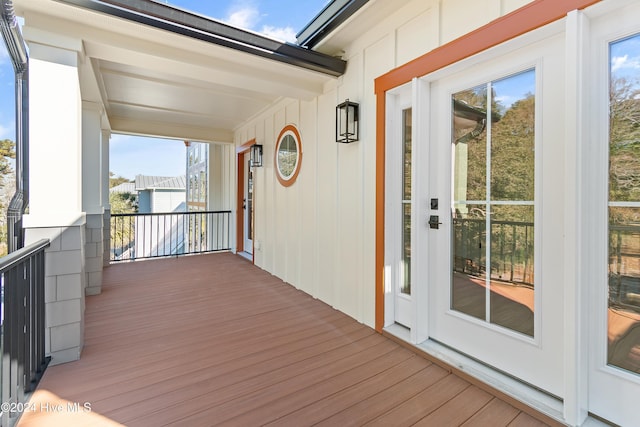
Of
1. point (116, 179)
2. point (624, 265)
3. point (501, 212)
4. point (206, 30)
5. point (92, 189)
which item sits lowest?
point (624, 265)

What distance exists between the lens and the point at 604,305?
4.59 feet

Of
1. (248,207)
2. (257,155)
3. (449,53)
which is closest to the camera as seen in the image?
(449,53)

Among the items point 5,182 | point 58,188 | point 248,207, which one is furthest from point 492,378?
point 248,207

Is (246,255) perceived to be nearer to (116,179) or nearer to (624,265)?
(624,265)

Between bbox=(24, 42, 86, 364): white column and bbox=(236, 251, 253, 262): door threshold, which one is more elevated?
bbox=(24, 42, 86, 364): white column

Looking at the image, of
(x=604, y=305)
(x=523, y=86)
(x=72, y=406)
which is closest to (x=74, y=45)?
(x=72, y=406)

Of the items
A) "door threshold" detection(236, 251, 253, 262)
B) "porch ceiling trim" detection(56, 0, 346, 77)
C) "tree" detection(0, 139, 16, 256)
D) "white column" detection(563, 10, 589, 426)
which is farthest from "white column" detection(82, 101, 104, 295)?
"white column" detection(563, 10, 589, 426)

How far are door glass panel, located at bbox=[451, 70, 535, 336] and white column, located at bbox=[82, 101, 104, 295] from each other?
3.88 metres

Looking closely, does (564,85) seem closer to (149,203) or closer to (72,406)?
(72,406)

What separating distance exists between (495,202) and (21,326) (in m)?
2.83

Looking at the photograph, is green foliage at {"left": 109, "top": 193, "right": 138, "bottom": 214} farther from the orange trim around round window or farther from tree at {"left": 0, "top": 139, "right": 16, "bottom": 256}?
tree at {"left": 0, "top": 139, "right": 16, "bottom": 256}

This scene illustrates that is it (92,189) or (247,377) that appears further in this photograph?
(92,189)

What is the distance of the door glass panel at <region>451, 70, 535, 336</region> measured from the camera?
5.55 feet

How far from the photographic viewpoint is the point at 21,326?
1576 mm
